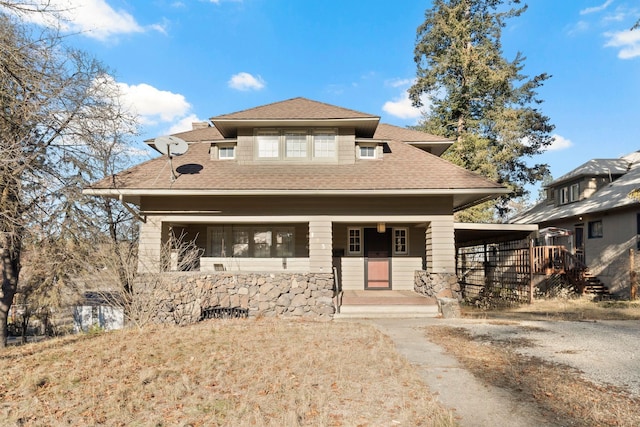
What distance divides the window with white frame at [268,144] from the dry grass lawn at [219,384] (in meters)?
6.28

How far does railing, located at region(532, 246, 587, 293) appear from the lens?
15273 millimetres

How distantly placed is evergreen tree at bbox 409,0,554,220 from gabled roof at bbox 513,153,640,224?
3035 millimetres

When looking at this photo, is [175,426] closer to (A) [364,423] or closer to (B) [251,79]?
(A) [364,423]

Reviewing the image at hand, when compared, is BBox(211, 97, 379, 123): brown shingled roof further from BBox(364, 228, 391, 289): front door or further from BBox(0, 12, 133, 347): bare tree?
BBox(364, 228, 391, 289): front door

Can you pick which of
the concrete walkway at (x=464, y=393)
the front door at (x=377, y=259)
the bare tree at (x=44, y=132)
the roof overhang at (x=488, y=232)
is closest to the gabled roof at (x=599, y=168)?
the roof overhang at (x=488, y=232)

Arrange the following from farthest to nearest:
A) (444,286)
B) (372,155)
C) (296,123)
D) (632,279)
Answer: (632,279) → (372,155) → (296,123) → (444,286)

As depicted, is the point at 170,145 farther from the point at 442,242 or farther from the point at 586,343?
the point at 586,343

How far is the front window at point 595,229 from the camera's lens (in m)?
17.5

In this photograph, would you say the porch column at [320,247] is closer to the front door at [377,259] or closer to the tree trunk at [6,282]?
the front door at [377,259]

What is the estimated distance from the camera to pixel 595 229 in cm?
1783

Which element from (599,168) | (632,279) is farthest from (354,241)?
(599,168)

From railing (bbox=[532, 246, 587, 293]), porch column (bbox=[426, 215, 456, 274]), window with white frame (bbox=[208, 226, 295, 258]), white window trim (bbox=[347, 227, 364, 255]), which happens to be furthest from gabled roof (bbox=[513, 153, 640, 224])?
window with white frame (bbox=[208, 226, 295, 258])

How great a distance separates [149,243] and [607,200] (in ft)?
60.9

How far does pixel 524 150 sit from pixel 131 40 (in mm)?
24234
